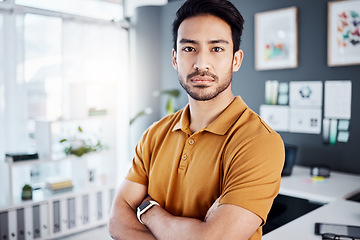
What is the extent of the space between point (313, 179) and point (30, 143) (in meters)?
2.67

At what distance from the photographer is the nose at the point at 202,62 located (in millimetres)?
1382

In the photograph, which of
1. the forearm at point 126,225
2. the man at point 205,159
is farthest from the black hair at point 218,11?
the forearm at point 126,225

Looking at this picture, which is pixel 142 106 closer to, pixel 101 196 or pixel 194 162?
pixel 101 196

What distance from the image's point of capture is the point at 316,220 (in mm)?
1850

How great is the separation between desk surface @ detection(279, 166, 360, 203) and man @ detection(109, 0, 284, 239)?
4.07ft

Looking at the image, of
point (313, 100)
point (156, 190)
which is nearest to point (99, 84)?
point (313, 100)

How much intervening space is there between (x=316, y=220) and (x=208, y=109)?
2.85 ft

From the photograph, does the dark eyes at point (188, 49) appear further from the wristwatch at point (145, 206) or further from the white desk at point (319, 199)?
the white desk at point (319, 199)

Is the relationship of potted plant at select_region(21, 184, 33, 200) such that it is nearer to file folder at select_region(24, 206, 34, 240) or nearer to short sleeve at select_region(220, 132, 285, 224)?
file folder at select_region(24, 206, 34, 240)

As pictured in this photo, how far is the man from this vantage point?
48.4 inches

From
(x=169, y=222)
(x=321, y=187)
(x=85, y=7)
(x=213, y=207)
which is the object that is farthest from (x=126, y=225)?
(x=85, y=7)

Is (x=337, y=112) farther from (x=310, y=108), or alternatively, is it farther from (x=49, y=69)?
(x=49, y=69)

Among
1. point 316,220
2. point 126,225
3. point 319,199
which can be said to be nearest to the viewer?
point 126,225

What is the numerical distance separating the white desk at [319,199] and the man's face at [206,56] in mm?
721
